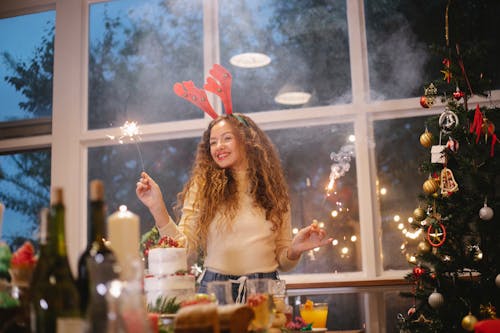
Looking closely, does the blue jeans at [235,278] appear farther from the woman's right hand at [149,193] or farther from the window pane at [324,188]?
the window pane at [324,188]

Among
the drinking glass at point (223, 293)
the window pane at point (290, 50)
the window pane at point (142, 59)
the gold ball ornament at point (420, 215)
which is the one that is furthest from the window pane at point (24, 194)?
the drinking glass at point (223, 293)

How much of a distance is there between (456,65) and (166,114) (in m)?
2.04

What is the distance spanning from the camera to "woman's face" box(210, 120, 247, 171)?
3111 millimetres

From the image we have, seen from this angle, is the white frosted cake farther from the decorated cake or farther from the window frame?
the window frame

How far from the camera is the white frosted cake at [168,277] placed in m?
2.37

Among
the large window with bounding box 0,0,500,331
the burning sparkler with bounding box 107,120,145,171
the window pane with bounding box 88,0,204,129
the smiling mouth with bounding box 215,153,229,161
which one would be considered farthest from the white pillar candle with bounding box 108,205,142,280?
the window pane with bounding box 88,0,204,129

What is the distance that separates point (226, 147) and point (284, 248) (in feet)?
1.78

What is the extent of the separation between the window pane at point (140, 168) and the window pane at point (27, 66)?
0.62 meters

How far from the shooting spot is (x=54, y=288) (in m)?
1.26

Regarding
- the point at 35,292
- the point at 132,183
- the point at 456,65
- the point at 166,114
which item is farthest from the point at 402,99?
the point at 35,292

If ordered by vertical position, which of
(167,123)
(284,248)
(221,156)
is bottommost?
(284,248)

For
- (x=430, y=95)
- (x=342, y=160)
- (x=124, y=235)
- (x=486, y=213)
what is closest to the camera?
(x=124, y=235)

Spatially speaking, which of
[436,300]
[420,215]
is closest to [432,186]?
[420,215]

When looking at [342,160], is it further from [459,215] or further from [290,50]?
[459,215]
